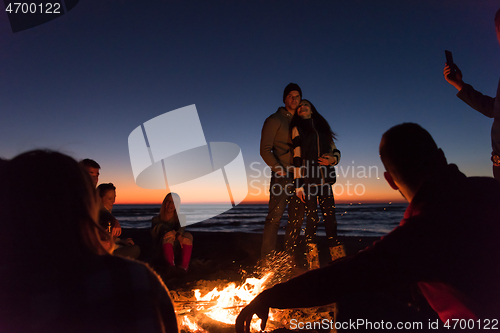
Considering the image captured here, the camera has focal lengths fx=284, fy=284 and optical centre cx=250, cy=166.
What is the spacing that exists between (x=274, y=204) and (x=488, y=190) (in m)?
3.25

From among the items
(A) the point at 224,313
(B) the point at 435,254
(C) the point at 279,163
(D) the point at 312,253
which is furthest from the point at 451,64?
(A) the point at 224,313

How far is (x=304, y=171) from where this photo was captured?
4.29 meters

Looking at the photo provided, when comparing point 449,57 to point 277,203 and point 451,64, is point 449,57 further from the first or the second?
point 277,203

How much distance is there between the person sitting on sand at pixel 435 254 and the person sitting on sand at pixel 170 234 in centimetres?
405

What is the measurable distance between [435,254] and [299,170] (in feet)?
10.2

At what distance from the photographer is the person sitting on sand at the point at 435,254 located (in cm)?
116

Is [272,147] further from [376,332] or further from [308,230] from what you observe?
[376,332]

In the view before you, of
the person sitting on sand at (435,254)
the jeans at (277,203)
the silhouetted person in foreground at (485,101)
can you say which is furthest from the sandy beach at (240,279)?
the silhouetted person in foreground at (485,101)

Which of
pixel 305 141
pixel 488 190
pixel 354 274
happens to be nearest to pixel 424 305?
Result: pixel 354 274

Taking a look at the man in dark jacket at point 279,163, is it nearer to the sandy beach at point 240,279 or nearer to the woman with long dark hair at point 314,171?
the woman with long dark hair at point 314,171

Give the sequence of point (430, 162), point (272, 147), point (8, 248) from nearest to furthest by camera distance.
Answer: point (8, 248) < point (430, 162) < point (272, 147)

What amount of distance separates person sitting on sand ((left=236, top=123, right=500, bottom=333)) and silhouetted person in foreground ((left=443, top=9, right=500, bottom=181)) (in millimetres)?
1464

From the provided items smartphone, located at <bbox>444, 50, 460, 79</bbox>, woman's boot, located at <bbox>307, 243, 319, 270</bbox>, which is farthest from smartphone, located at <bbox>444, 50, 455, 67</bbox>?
woman's boot, located at <bbox>307, 243, 319, 270</bbox>

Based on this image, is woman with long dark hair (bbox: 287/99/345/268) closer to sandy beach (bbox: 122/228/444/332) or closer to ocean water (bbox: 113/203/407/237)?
sandy beach (bbox: 122/228/444/332)
